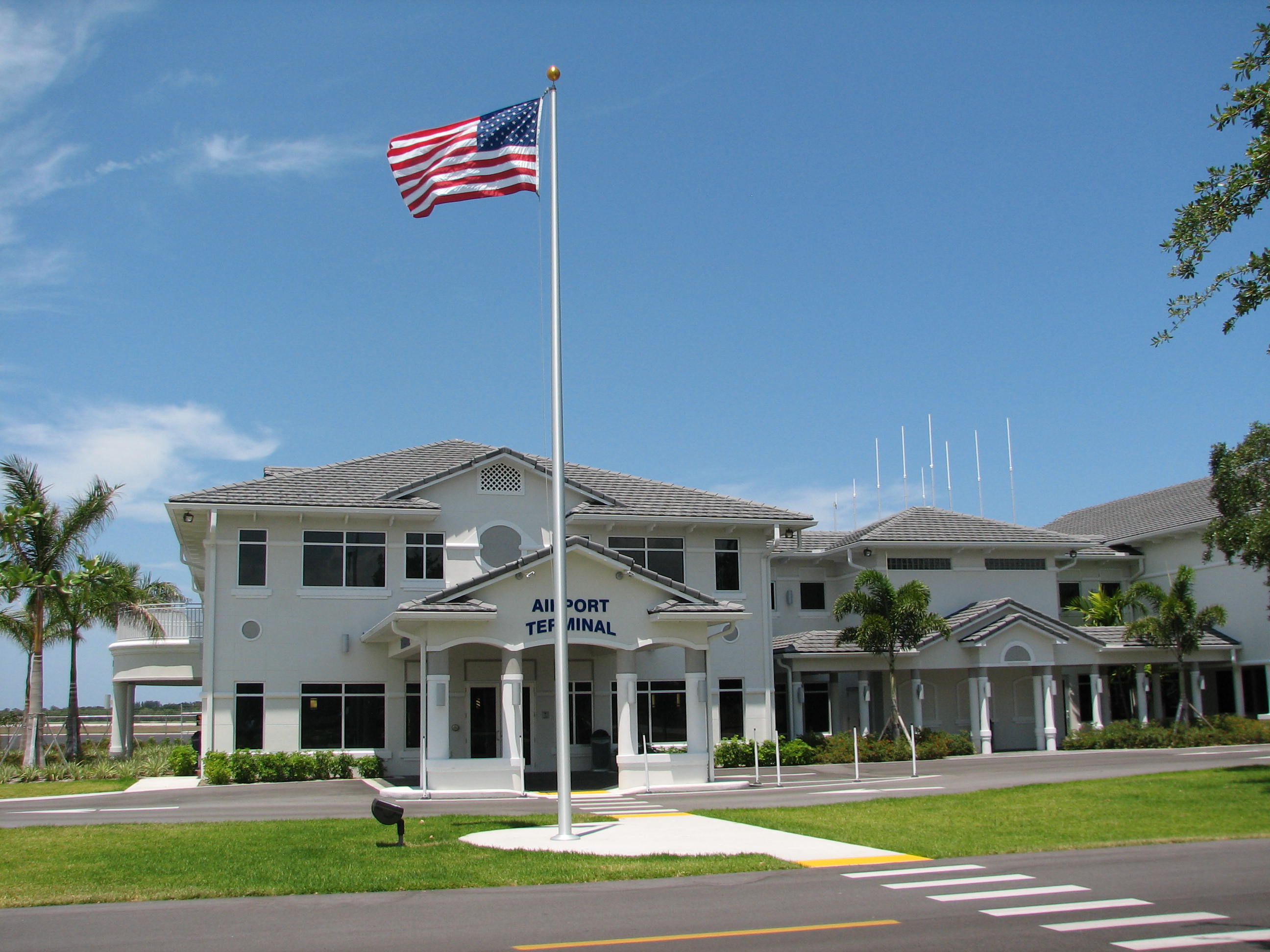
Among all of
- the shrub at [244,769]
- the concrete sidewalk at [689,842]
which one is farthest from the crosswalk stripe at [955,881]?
the shrub at [244,769]

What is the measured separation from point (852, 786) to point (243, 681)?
1596cm

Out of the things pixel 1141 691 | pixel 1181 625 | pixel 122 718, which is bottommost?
pixel 122 718

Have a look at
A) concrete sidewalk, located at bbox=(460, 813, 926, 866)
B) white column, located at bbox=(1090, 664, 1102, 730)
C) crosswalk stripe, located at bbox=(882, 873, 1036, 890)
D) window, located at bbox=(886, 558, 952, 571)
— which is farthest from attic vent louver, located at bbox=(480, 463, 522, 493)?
crosswalk stripe, located at bbox=(882, 873, 1036, 890)

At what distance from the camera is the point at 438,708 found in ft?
84.6

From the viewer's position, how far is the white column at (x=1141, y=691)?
127 feet

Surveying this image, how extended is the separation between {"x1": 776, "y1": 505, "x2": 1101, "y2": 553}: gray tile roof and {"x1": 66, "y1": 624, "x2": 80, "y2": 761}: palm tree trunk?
22.8m

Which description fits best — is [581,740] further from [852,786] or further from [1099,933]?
[1099,933]

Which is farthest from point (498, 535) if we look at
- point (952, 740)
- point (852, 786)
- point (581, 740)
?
point (952, 740)

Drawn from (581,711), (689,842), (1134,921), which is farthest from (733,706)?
(1134,921)

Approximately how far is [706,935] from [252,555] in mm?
23843

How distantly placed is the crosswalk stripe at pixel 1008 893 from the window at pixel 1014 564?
29.0 meters

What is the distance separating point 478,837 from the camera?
16344mm

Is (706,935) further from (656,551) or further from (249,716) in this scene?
(656,551)

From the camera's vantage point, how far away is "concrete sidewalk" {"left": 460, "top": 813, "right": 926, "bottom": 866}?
1462 centimetres
